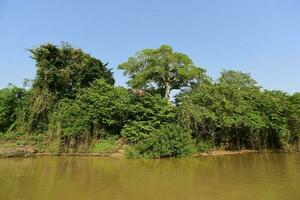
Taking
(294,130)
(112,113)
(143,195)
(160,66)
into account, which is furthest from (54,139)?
(294,130)

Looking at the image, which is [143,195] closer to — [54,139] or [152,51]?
[54,139]

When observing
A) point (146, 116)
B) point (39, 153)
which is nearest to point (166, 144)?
point (146, 116)

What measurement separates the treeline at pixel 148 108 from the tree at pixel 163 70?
0.25 ft

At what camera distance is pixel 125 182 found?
991 cm

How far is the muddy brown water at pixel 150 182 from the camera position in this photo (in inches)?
316

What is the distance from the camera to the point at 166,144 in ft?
56.2

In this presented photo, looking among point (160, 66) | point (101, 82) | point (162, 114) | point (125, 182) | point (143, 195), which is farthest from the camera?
point (160, 66)

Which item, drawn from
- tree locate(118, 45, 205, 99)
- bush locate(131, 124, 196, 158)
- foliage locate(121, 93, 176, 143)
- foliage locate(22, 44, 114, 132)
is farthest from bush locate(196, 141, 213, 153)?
foliage locate(22, 44, 114, 132)

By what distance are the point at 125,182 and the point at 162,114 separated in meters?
9.10

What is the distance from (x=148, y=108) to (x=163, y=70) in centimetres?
428

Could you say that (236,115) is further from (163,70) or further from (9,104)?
(9,104)

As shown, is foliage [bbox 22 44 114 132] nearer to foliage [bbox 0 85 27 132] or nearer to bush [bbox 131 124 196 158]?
foliage [bbox 0 85 27 132]

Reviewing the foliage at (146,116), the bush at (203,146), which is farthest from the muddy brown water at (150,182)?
the bush at (203,146)

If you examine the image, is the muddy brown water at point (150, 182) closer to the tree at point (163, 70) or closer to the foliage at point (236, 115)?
the foliage at point (236, 115)
